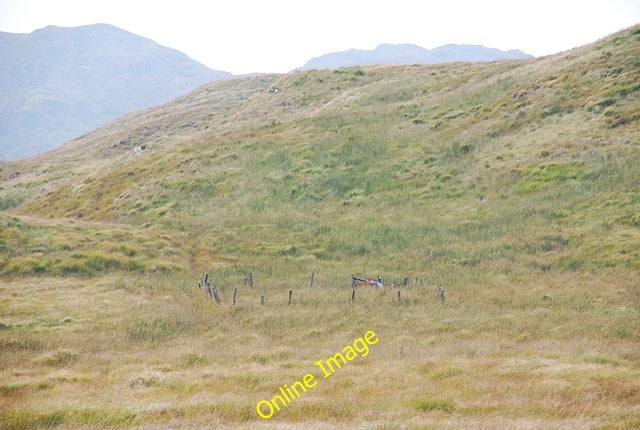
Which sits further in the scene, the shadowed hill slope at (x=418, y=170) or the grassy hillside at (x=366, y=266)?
the shadowed hill slope at (x=418, y=170)

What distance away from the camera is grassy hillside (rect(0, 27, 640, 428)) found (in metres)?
13.8

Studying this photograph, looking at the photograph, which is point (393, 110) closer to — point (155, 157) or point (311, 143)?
point (311, 143)

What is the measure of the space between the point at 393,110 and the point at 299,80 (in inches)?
1358

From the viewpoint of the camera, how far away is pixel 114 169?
6712cm

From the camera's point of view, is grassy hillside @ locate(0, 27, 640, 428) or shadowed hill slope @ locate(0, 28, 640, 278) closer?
grassy hillside @ locate(0, 27, 640, 428)

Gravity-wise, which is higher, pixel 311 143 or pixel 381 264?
pixel 311 143

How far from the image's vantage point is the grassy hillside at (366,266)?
13.8 m

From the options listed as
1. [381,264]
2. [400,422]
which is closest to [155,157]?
[381,264]

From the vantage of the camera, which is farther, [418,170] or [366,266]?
[418,170]

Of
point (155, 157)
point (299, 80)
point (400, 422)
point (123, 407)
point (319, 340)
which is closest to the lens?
point (400, 422)

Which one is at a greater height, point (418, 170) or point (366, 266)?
point (418, 170)

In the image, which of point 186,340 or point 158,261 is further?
point 158,261

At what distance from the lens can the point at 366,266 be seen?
3244 centimetres

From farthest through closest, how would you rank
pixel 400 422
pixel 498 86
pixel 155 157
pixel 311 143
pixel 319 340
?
pixel 155 157, pixel 498 86, pixel 311 143, pixel 319 340, pixel 400 422
